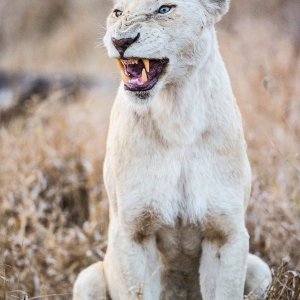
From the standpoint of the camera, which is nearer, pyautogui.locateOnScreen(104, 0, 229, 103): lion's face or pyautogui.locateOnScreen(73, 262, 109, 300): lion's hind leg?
pyautogui.locateOnScreen(104, 0, 229, 103): lion's face

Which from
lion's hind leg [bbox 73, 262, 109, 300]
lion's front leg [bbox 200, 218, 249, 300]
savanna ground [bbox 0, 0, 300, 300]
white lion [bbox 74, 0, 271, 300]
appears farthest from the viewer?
savanna ground [bbox 0, 0, 300, 300]

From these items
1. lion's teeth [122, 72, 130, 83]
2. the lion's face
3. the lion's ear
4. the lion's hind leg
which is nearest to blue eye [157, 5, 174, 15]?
the lion's face

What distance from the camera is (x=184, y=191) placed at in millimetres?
3680

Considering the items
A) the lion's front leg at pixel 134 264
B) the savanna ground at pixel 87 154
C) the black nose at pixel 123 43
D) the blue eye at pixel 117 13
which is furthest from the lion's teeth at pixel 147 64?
the savanna ground at pixel 87 154

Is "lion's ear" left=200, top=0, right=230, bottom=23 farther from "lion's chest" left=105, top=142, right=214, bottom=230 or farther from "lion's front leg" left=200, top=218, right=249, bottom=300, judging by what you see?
"lion's front leg" left=200, top=218, right=249, bottom=300

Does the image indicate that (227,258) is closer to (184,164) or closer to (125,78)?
(184,164)

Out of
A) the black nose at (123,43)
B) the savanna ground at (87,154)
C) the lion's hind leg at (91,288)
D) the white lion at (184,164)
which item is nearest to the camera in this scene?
the black nose at (123,43)

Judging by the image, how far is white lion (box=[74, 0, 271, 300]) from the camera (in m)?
3.57

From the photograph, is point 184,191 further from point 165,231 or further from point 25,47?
point 25,47

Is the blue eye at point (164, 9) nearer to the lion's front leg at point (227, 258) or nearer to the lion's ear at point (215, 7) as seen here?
the lion's ear at point (215, 7)

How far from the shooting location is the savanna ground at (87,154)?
16.3 feet

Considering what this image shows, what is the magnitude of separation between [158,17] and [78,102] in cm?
407

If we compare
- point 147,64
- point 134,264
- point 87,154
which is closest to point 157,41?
point 147,64

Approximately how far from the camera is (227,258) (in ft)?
12.1
